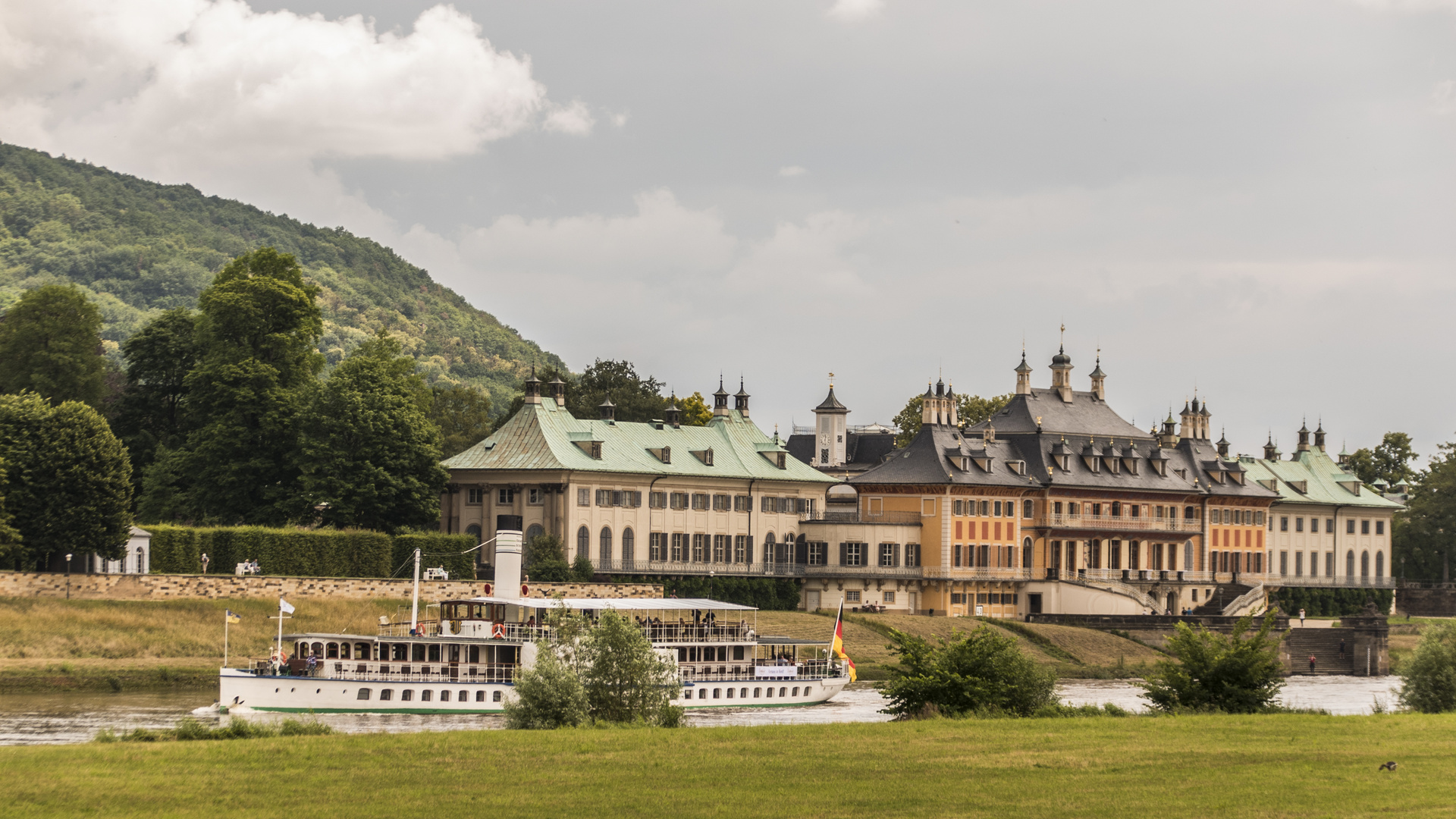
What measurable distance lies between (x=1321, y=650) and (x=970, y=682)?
207ft

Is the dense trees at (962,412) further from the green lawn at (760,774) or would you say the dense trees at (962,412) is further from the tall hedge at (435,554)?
the green lawn at (760,774)

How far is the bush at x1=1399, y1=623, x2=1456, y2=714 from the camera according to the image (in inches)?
Result: 2068

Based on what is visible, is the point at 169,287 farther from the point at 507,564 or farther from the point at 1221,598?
the point at 507,564

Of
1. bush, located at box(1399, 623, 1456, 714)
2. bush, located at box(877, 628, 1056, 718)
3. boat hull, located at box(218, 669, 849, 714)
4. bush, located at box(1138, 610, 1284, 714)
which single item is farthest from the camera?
boat hull, located at box(218, 669, 849, 714)

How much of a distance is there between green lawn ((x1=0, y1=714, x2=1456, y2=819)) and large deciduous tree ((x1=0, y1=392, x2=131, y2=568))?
37.6m

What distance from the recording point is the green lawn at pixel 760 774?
29812 millimetres

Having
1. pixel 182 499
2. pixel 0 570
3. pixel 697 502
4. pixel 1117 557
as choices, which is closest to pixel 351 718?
pixel 0 570

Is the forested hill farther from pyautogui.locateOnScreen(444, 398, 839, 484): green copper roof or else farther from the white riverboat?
the white riverboat

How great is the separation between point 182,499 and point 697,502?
83.6 feet

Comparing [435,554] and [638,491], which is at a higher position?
[638,491]

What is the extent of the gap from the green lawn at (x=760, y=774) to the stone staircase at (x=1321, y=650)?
61.4 m

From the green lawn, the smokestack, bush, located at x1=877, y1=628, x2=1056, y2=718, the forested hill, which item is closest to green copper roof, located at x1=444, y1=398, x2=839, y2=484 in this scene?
the smokestack

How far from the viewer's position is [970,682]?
45.5 metres

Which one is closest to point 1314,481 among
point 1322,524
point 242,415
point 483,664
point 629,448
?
point 1322,524
